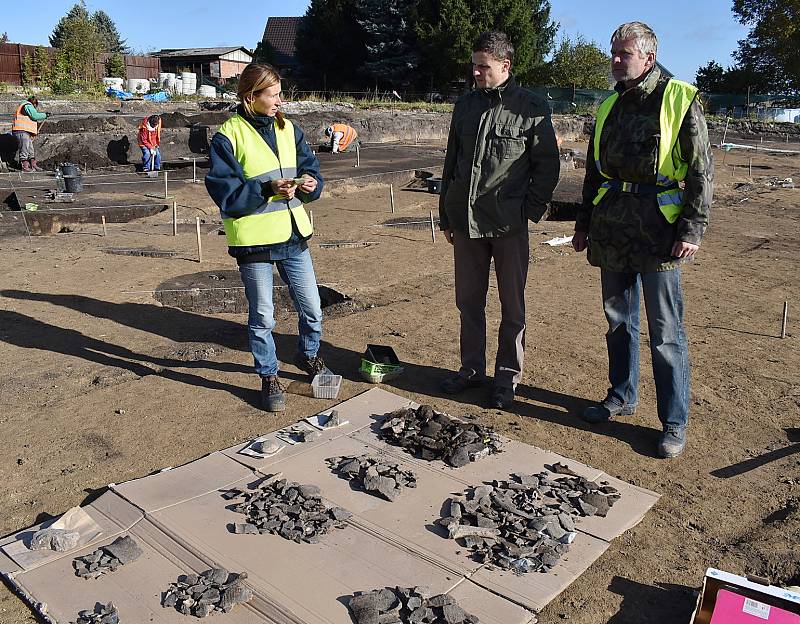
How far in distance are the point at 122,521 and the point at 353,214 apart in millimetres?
9492

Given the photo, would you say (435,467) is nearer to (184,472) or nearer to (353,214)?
(184,472)

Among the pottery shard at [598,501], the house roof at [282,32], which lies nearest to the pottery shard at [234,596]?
the pottery shard at [598,501]

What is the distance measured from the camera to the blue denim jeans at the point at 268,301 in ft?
14.4

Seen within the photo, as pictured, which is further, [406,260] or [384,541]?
[406,260]

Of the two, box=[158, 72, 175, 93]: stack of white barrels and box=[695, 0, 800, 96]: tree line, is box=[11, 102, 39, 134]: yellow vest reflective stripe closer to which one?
box=[158, 72, 175, 93]: stack of white barrels

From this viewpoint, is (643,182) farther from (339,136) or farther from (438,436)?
(339,136)

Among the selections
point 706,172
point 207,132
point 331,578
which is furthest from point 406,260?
point 207,132

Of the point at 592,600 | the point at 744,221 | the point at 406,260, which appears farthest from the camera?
the point at 744,221

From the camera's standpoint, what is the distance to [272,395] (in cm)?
450

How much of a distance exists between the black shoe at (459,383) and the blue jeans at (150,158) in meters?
13.9

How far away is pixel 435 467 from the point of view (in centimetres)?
376

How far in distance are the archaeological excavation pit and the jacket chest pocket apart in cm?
285

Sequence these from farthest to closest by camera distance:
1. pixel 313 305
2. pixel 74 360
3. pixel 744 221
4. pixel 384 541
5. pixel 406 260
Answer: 1. pixel 744 221
2. pixel 406 260
3. pixel 74 360
4. pixel 313 305
5. pixel 384 541

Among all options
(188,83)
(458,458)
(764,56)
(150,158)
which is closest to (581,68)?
(764,56)
